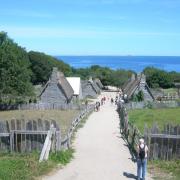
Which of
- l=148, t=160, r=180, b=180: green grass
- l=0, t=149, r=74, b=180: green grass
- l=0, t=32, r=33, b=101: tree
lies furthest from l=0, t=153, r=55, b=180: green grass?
l=0, t=32, r=33, b=101: tree

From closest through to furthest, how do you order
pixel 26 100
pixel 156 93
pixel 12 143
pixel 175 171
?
pixel 175 171
pixel 12 143
pixel 26 100
pixel 156 93

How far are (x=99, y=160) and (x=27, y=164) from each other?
368cm

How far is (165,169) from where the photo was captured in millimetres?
19797

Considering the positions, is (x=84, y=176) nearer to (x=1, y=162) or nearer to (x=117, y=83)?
(x=1, y=162)

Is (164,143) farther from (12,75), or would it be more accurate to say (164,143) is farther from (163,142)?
(12,75)

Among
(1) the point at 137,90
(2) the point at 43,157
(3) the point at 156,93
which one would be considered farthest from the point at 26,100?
(2) the point at 43,157

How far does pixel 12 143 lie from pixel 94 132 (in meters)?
11.5

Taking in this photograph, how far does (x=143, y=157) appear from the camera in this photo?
18.0 m

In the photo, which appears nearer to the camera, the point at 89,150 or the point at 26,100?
the point at 89,150

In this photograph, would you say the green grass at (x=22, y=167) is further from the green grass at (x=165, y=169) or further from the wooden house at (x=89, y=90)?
the wooden house at (x=89, y=90)

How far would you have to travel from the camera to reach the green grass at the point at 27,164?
17498 mm

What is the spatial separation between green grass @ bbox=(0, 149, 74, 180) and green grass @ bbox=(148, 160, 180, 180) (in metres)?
3.91

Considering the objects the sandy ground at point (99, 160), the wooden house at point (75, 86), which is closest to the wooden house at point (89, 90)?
the wooden house at point (75, 86)

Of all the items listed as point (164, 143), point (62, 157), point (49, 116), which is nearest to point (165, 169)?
point (164, 143)
